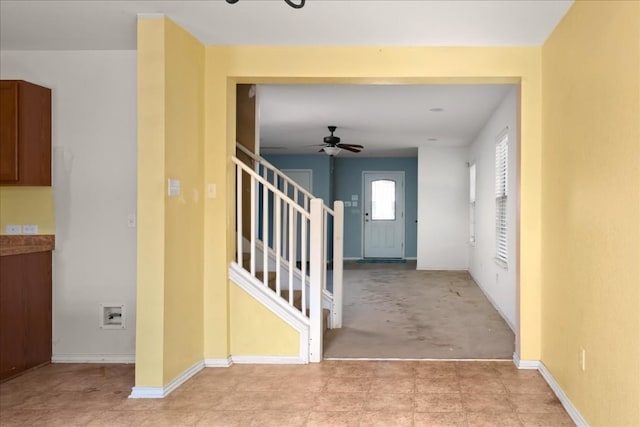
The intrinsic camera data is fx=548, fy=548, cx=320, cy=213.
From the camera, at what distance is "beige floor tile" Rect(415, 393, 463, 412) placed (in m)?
3.19

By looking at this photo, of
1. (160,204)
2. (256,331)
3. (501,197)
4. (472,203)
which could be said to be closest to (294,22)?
(160,204)

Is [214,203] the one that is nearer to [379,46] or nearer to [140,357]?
Answer: [140,357]

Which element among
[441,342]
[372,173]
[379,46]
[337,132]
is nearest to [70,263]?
[379,46]

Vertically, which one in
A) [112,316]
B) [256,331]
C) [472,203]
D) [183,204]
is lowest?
[256,331]

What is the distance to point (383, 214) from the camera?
1291 centimetres

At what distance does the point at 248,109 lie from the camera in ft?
17.8

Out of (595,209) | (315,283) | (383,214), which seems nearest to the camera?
(595,209)

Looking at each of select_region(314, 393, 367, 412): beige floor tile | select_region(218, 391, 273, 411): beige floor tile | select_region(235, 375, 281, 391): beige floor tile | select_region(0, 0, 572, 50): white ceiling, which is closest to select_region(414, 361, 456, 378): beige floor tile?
select_region(314, 393, 367, 412): beige floor tile

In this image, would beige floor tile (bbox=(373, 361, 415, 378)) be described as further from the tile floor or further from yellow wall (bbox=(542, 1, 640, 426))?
yellow wall (bbox=(542, 1, 640, 426))

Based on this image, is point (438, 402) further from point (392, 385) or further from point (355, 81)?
point (355, 81)

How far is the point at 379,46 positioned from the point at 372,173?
8841 millimetres

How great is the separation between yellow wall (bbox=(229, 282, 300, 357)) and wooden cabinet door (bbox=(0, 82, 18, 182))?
176cm

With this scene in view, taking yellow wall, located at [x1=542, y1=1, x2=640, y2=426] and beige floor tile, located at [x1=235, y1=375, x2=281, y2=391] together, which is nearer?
yellow wall, located at [x1=542, y1=1, x2=640, y2=426]

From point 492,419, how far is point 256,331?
185 cm
